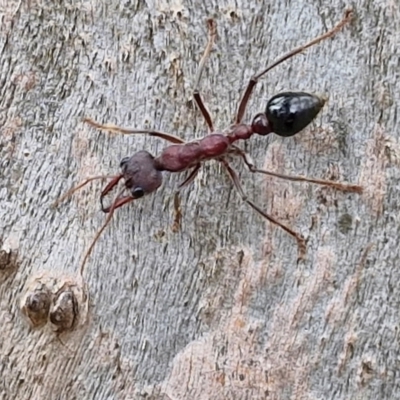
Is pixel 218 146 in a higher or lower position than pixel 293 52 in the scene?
lower

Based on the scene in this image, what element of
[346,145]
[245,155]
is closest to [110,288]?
[245,155]

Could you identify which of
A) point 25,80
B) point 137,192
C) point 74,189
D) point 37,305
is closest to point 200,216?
point 137,192

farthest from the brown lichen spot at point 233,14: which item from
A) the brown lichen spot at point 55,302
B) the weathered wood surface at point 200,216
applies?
the brown lichen spot at point 55,302

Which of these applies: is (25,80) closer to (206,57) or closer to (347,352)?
(206,57)

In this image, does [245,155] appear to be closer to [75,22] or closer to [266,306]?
[266,306]

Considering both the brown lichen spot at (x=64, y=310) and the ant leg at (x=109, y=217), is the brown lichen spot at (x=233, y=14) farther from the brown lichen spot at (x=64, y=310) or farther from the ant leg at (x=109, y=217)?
the brown lichen spot at (x=64, y=310)

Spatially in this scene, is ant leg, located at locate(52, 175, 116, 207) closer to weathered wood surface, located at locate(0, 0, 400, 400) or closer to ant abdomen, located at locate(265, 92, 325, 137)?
weathered wood surface, located at locate(0, 0, 400, 400)

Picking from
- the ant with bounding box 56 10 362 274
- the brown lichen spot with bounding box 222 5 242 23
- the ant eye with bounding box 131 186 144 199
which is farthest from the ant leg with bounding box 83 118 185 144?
the brown lichen spot with bounding box 222 5 242 23
